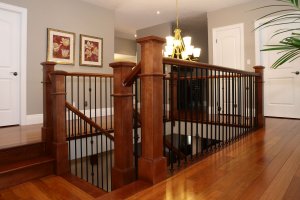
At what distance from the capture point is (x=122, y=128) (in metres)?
1.82

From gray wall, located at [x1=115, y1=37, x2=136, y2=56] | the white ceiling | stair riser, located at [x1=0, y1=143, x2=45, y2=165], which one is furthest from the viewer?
gray wall, located at [x1=115, y1=37, x2=136, y2=56]

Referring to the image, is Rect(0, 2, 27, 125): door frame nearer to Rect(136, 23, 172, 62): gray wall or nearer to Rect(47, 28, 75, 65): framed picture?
Rect(47, 28, 75, 65): framed picture

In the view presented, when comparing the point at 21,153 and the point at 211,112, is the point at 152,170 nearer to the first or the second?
the point at 211,112

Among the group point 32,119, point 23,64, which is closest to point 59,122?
point 32,119

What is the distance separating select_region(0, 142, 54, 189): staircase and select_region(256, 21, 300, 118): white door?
166 inches

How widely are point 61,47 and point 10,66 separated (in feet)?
3.20

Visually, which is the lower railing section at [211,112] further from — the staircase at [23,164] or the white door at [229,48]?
the staircase at [23,164]

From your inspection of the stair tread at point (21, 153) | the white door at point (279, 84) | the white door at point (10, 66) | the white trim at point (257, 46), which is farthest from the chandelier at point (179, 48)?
the white door at point (10, 66)

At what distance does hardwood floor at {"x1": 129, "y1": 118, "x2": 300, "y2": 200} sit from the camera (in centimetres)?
140

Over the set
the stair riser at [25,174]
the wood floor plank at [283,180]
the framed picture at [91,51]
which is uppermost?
the framed picture at [91,51]

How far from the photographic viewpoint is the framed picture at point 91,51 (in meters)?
4.75

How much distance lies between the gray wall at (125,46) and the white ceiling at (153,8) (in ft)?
5.36

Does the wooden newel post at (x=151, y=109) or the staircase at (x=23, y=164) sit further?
the staircase at (x=23, y=164)

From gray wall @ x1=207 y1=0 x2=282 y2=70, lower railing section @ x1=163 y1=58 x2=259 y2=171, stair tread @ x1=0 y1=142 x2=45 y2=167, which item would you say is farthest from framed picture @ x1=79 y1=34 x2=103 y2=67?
gray wall @ x1=207 y1=0 x2=282 y2=70
